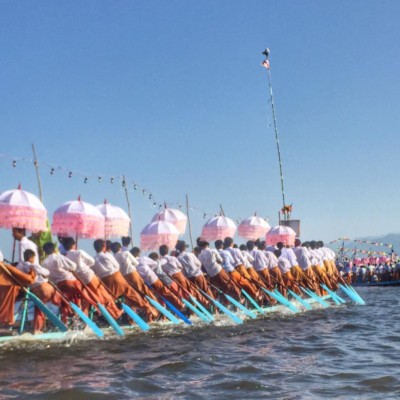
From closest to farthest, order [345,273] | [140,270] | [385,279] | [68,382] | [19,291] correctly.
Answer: [68,382]
[19,291]
[140,270]
[385,279]
[345,273]

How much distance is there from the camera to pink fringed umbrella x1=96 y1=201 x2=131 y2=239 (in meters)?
15.0

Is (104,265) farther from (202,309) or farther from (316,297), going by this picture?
(316,297)

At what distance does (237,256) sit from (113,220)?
3.68 metres

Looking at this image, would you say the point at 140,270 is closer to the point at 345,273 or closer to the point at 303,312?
the point at 303,312

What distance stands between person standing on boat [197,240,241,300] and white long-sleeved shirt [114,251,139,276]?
10.4 ft

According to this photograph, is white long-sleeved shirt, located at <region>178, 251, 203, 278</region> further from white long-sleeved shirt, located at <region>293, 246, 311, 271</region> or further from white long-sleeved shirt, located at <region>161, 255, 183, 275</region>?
white long-sleeved shirt, located at <region>293, 246, 311, 271</region>

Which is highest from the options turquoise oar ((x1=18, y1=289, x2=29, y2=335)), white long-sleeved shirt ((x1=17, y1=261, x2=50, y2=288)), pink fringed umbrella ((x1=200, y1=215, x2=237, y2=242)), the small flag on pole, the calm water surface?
the small flag on pole

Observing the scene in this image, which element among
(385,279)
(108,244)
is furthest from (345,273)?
(108,244)

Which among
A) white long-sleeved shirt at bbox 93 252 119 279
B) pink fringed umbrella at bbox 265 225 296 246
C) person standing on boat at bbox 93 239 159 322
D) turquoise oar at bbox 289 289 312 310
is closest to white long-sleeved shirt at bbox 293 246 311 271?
turquoise oar at bbox 289 289 312 310

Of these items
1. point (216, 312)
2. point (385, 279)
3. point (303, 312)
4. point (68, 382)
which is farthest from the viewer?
point (385, 279)

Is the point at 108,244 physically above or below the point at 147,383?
above

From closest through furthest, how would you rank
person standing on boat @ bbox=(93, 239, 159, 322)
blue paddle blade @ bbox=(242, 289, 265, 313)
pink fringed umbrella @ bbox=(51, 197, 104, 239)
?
person standing on boat @ bbox=(93, 239, 159, 322), pink fringed umbrella @ bbox=(51, 197, 104, 239), blue paddle blade @ bbox=(242, 289, 265, 313)

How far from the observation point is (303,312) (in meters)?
17.1

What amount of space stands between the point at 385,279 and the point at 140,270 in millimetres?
33977
